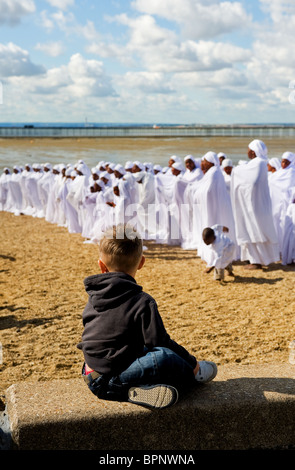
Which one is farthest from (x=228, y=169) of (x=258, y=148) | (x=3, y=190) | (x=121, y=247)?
(x=3, y=190)

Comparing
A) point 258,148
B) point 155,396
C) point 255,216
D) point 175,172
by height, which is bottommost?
point 155,396

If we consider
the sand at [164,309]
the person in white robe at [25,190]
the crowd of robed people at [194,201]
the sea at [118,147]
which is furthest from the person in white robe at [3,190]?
the sea at [118,147]

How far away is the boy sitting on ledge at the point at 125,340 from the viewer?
317 cm

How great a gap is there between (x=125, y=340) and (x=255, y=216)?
6.93 metres

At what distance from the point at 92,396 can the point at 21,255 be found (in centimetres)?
867

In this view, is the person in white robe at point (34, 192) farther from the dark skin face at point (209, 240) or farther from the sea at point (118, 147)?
the sea at point (118, 147)

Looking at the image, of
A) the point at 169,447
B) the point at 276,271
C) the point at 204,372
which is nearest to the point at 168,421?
the point at 169,447

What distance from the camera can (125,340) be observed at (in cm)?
322

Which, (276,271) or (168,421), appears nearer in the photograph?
(168,421)

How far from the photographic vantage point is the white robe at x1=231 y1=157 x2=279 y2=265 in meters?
9.72

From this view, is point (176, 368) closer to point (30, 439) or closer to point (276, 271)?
point (30, 439)

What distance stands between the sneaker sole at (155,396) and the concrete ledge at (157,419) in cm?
6

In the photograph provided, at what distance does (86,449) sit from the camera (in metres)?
3.20

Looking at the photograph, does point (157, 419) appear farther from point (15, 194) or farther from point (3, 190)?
point (3, 190)
